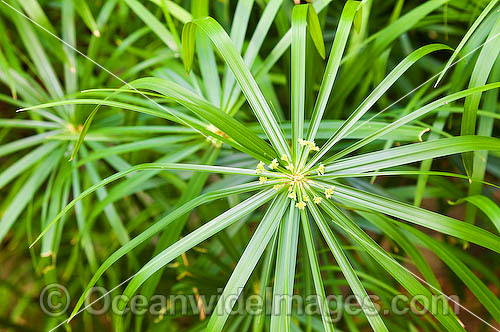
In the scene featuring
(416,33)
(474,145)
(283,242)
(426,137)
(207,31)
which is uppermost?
(416,33)

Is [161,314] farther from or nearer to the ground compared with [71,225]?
nearer to the ground

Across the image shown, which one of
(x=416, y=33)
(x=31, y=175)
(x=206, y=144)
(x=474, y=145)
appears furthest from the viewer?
(x=416, y=33)

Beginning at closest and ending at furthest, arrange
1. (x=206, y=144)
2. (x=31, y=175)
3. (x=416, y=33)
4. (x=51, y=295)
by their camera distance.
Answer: (x=206, y=144), (x=31, y=175), (x=51, y=295), (x=416, y=33)

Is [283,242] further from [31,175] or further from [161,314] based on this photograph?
[31,175]

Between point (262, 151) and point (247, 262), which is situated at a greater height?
point (262, 151)

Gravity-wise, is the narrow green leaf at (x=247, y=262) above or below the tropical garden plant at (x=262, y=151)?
below

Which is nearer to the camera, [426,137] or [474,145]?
[474,145]

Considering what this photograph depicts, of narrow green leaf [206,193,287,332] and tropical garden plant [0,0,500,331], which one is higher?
tropical garden plant [0,0,500,331]

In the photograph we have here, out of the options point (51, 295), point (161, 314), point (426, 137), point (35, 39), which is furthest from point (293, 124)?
point (51, 295)
